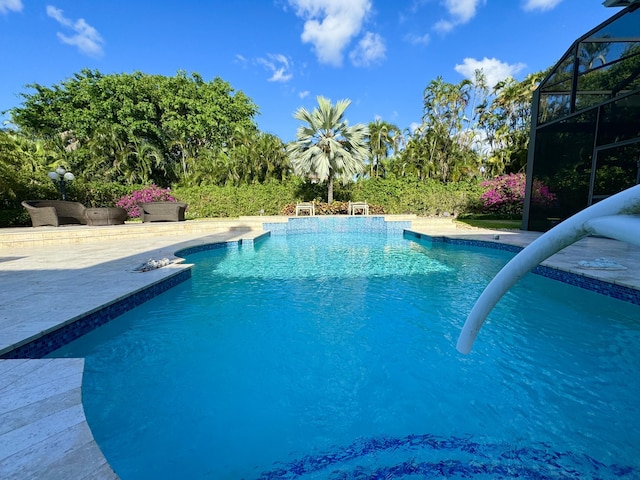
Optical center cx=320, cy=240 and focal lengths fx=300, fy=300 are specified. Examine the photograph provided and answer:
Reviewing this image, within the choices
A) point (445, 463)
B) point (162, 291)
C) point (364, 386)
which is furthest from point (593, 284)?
point (162, 291)

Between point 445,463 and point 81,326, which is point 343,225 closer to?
point 81,326

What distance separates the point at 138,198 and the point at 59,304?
48.0 ft

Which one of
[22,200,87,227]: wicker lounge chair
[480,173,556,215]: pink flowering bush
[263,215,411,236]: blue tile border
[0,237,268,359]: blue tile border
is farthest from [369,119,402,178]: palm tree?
[0,237,268,359]: blue tile border

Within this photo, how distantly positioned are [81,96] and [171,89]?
6.36 metres

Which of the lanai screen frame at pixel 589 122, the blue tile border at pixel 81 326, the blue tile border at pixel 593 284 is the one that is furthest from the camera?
the lanai screen frame at pixel 589 122

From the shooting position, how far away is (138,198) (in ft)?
54.0

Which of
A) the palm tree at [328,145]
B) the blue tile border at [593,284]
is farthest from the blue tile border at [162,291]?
the palm tree at [328,145]

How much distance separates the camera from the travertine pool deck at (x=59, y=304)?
1.51 metres

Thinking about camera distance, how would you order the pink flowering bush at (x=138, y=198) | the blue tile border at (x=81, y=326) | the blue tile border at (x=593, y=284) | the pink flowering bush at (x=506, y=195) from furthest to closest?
the pink flowering bush at (x=138, y=198) < the pink flowering bush at (x=506, y=195) < the blue tile border at (x=593, y=284) < the blue tile border at (x=81, y=326)

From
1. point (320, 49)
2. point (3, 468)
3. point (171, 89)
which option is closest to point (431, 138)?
point (320, 49)

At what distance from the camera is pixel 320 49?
26.1 m

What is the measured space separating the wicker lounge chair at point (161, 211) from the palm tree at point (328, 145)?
22.8 ft

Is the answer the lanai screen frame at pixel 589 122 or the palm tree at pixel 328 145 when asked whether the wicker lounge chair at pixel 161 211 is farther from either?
the lanai screen frame at pixel 589 122

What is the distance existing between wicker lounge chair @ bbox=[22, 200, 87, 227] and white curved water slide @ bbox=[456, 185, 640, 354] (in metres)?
14.4
